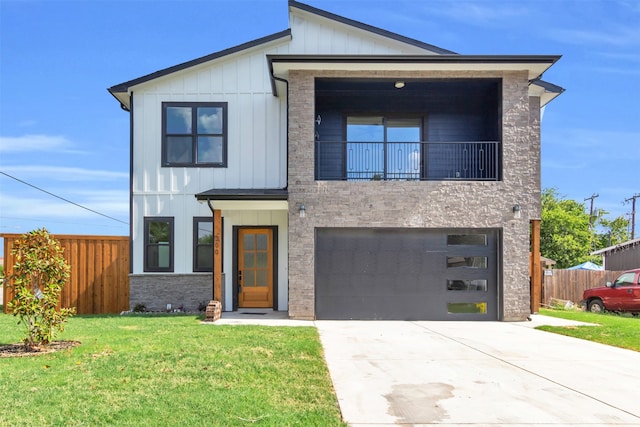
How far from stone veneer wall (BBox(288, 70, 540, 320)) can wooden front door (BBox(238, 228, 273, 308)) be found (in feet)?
6.74

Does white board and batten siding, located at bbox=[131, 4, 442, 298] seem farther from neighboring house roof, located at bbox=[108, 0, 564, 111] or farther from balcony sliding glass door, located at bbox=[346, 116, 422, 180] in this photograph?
balcony sliding glass door, located at bbox=[346, 116, 422, 180]

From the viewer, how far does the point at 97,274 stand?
14.2m

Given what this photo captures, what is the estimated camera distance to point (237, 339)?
8648 millimetres

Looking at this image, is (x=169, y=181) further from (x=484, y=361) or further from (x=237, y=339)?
(x=484, y=361)

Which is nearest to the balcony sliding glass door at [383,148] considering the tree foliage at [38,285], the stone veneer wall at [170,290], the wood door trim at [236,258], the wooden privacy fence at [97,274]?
the wood door trim at [236,258]

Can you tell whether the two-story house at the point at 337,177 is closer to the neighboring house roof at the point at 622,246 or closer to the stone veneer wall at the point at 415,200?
the stone veneer wall at the point at 415,200

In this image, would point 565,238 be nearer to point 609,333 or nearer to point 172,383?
point 609,333

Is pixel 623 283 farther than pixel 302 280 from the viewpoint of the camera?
Yes

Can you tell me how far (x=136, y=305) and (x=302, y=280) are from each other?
16.6 feet

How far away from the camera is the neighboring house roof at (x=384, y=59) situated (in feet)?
38.4

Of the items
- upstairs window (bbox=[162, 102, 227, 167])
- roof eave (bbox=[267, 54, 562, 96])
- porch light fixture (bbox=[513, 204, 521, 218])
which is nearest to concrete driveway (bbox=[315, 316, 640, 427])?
porch light fixture (bbox=[513, 204, 521, 218])

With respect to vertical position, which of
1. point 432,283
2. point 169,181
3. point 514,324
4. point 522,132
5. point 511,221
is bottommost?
point 514,324

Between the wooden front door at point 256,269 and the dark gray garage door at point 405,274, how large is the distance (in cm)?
216

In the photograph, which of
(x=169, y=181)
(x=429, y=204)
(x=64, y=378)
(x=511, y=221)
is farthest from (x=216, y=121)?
(x=64, y=378)
